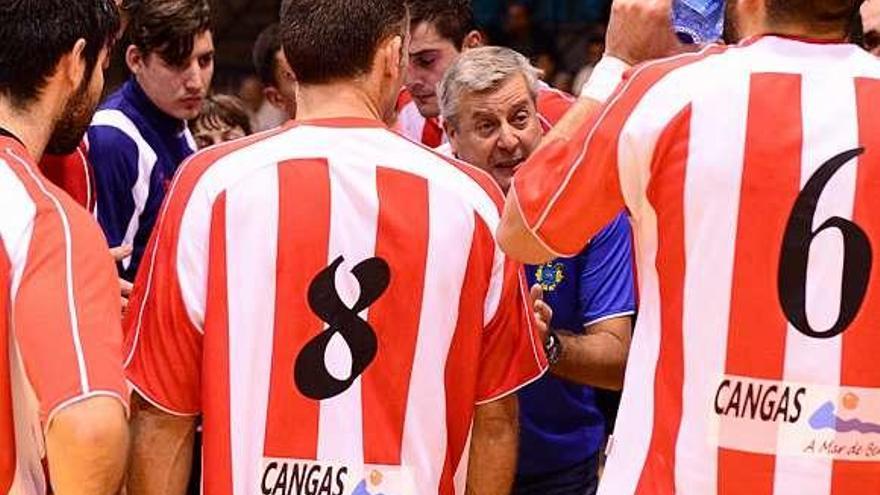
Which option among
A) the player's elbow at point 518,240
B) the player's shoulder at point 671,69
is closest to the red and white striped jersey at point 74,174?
the player's elbow at point 518,240

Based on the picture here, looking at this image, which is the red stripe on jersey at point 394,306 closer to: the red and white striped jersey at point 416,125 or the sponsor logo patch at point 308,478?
the sponsor logo patch at point 308,478

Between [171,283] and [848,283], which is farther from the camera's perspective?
[171,283]

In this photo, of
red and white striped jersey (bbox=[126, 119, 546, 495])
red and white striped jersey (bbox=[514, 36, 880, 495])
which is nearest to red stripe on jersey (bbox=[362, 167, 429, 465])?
red and white striped jersey (bbox=[126, 119, 546, 495])

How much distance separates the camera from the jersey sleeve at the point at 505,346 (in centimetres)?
348

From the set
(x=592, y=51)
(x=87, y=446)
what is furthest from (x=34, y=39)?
(x=592, y=51)

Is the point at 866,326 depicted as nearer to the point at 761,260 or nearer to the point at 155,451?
the point at 761,260

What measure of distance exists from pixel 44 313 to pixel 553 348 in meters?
1.41

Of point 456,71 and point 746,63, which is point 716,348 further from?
point 456,71

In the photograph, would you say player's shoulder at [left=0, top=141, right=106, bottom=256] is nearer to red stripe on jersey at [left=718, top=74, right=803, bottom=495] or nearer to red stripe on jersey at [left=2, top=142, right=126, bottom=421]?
red stripe on jersey at [left=2, top=142, right=126, bottom=421]

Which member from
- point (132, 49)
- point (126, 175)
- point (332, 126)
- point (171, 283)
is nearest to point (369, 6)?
point (332, 126)

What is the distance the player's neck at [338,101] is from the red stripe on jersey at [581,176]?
0.43 m

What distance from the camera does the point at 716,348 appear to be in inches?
118

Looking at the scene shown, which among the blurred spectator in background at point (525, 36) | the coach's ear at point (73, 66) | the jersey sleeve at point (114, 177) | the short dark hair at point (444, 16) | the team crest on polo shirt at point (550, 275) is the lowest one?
the team crest on polo shirt at point (550, 275)

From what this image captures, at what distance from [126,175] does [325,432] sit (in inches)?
82.8
